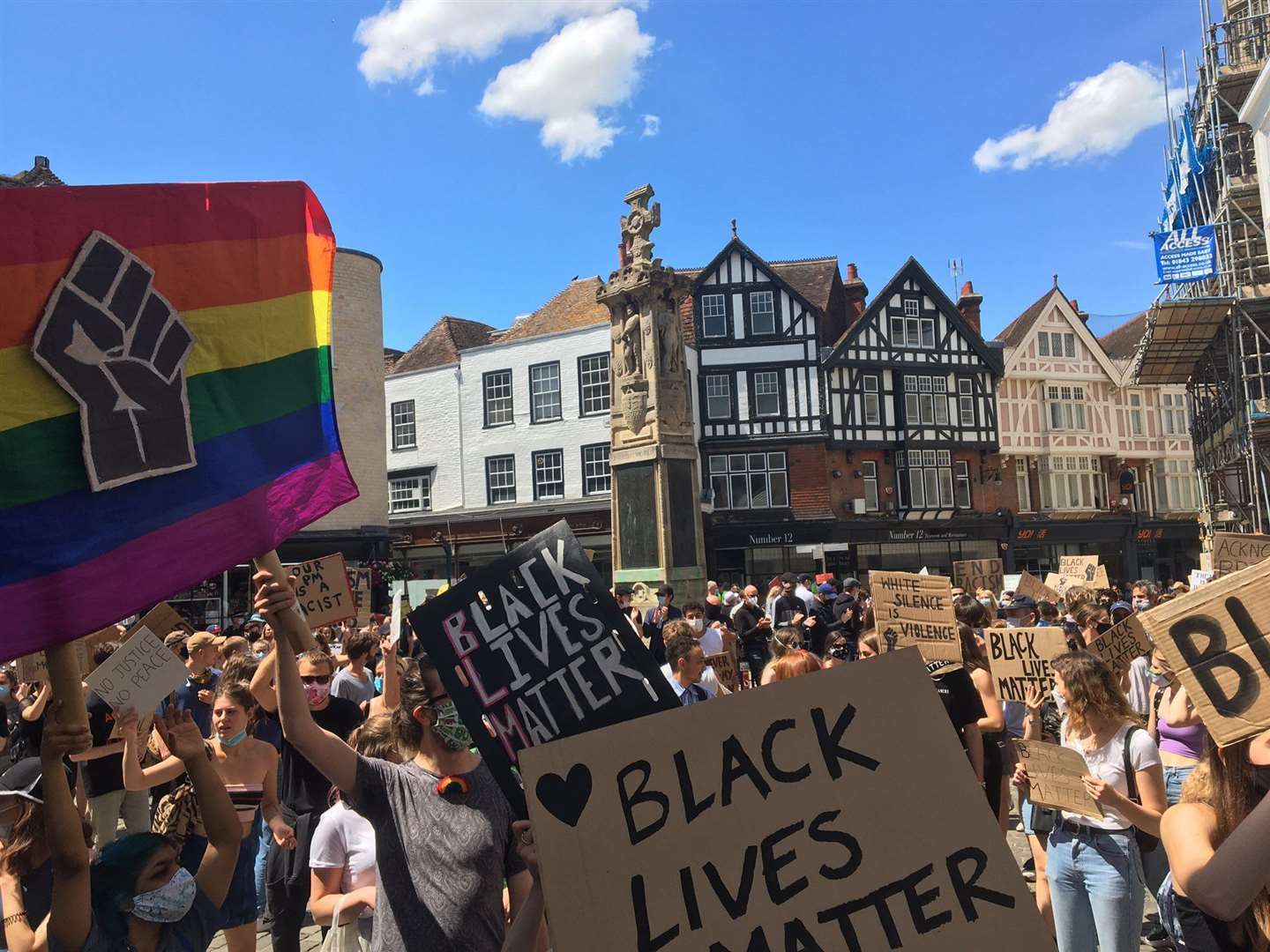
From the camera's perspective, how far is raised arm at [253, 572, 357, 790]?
3.18 meters

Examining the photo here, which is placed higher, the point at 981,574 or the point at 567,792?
the point at 981,574

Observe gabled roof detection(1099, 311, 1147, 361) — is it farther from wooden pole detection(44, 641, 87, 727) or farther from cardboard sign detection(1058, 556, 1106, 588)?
wooden pole detection(44, 641, 87, 727)

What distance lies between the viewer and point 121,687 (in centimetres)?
485

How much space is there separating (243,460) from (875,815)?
2451 mm

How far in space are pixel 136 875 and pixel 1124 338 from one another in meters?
53.6

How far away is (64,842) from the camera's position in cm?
261

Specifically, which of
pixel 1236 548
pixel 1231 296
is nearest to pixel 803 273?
pixel 1231 296

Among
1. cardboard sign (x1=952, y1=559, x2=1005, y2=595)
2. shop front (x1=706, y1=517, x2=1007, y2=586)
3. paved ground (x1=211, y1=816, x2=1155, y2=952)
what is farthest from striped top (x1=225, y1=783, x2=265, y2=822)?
shop front (x1=706, y1=517, x2=1007, y2=586)

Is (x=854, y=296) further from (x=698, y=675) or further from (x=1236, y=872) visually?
(x=1236, y=872)

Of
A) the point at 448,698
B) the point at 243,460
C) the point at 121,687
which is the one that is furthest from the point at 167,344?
the point at 121,687

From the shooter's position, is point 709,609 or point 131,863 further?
point 709,609

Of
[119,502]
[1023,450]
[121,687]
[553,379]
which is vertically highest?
[553,379]

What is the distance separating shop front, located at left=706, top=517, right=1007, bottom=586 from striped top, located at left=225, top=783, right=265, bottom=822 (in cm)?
2829

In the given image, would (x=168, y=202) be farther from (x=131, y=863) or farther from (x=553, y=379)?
(x=553, y=379)
